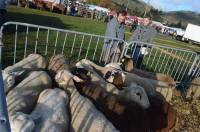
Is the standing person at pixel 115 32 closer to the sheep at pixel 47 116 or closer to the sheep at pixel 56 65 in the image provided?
the sheep at pixel 56 65

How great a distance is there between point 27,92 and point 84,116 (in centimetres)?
125

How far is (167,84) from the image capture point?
8.87 meters

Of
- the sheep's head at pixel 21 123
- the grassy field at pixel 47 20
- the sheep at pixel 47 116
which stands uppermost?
the sheep's head at pixel 21 123

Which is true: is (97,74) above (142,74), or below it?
above

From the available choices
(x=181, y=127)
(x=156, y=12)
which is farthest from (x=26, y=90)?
(x=156, y=12)

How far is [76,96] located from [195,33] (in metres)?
61.6

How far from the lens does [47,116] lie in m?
4.97

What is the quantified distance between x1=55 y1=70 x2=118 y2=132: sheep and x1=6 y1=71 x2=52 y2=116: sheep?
0.50 m

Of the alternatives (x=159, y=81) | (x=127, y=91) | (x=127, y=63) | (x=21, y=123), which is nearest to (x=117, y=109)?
(x=127, y=91)

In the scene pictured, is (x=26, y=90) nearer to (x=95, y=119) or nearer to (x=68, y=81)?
(x=68, y=81)

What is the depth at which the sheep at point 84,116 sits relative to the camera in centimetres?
506

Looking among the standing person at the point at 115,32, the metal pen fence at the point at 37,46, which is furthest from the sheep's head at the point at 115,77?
the standing person at the point at 115,32

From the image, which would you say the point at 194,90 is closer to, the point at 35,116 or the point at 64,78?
the point at 64,78

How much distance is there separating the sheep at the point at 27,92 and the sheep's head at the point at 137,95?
5.27 feet
